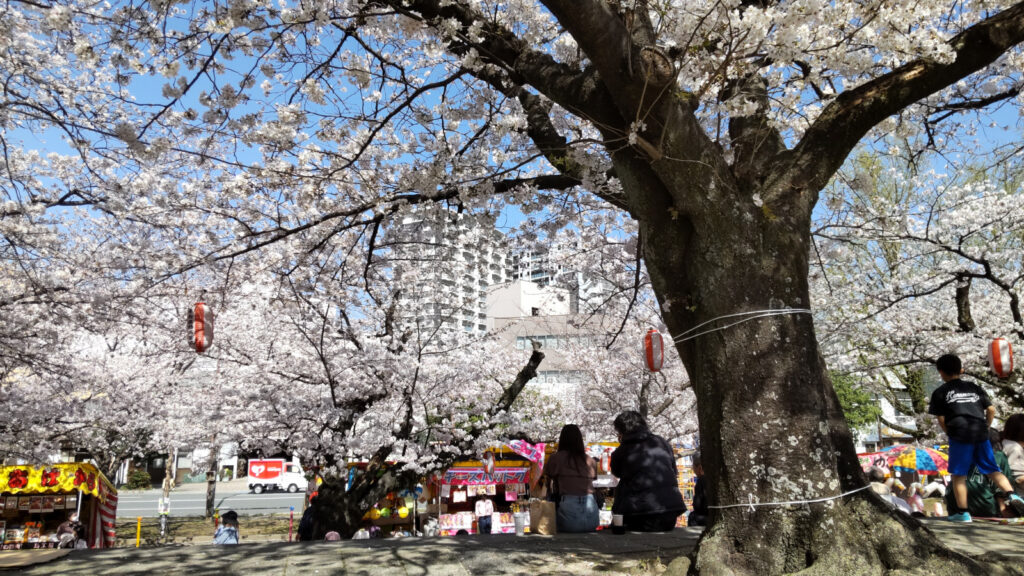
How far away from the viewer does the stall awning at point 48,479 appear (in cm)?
1008

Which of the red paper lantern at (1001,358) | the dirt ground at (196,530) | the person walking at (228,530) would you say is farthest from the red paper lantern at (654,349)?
the dirt ground at (196,530)

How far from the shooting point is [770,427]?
3076 mm

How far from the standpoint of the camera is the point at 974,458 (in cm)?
507

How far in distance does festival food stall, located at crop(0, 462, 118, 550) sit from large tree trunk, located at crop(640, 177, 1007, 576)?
10593 millimetres

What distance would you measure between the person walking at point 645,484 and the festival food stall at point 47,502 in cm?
922

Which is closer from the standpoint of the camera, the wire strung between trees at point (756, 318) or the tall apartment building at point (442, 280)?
the wire strung between trees at point (756, 318)

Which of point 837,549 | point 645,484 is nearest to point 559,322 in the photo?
point 645,484

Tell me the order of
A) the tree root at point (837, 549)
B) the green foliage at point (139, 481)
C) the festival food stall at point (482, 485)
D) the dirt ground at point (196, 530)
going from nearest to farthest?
1. the tree root at point (837, 549)
2. the festival food stall at point (482, 485)
3. the dirt ground at point (196, 530)
4. the green foliage at point (139, 481)

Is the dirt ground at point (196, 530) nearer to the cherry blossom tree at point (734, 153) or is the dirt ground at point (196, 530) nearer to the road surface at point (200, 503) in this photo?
the road surface at point (200, 503)

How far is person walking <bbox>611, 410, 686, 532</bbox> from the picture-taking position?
5031mm

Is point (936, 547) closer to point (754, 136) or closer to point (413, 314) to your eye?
point (754, 136)

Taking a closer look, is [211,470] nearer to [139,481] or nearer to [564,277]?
[564,277]

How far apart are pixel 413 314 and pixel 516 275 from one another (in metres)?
1.90

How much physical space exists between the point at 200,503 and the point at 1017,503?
30.6 meters
